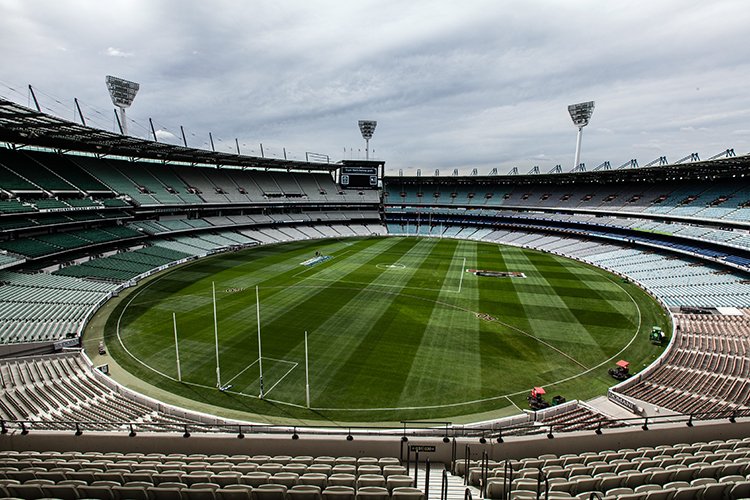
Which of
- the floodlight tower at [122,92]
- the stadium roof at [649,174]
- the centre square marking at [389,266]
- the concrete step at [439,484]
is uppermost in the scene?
the floodlight tower at [122,92]

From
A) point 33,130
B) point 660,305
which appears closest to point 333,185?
point 33,130

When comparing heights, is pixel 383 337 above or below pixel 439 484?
below

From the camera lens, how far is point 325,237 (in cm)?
8256

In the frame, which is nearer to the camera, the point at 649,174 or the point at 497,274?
the point at 497,274

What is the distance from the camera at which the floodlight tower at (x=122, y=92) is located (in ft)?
202

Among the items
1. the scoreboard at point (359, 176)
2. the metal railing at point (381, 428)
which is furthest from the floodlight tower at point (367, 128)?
the metal railing at point (381, 428)

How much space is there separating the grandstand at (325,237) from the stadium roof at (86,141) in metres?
0.51

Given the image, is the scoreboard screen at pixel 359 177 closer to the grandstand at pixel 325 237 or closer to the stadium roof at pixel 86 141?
the grandstand at pixel 325 237

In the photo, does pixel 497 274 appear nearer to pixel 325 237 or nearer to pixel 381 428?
pixel 381 428

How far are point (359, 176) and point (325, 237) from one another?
1005 inches

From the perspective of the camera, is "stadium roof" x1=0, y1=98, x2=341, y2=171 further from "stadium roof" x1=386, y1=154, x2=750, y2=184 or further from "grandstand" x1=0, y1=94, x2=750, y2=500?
"stadium roof" x1=386, y1=154, x2=750, y2=184

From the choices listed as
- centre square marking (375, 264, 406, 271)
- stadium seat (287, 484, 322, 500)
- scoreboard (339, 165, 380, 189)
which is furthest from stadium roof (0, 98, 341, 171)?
stadium seat (287, 484, 322, 500)

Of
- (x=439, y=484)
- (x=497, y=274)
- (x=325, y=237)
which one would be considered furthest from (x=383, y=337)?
(x=325, y=237)

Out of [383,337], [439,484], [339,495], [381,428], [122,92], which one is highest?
[122,92]
